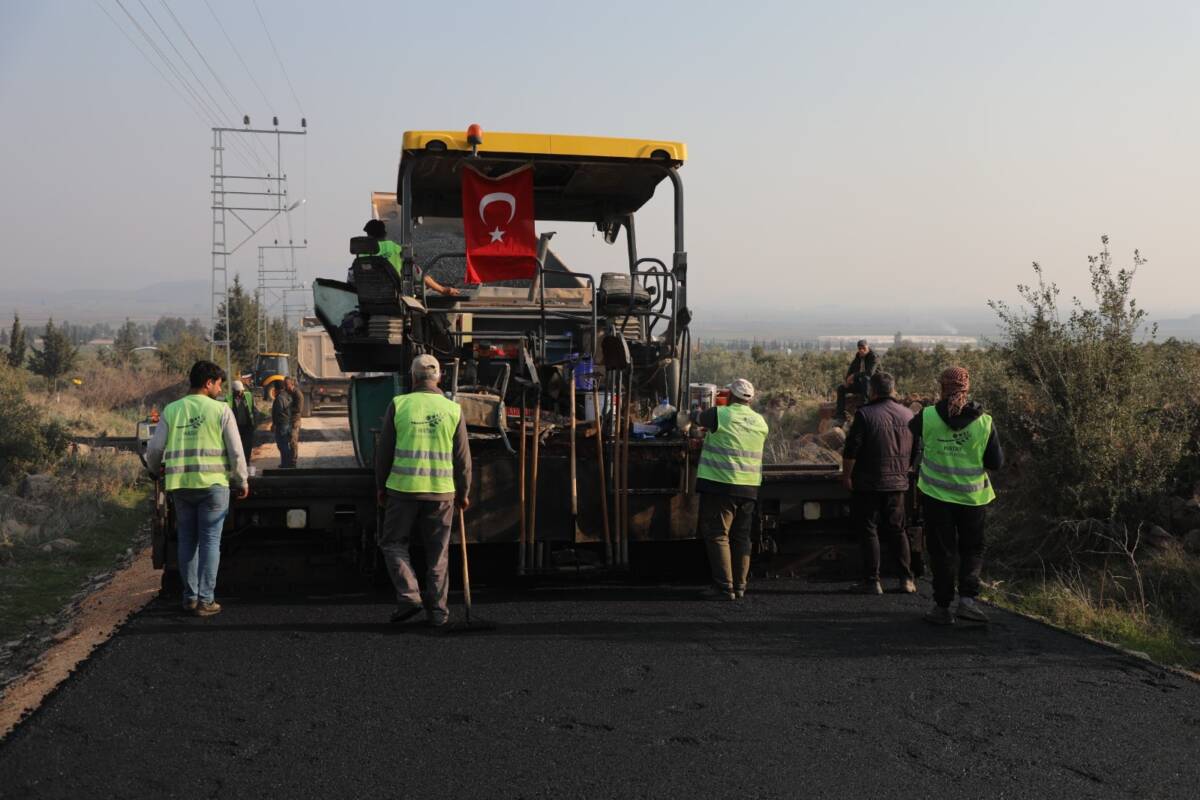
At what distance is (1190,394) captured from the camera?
1040cm

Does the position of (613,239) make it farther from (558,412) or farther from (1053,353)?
(1053,353)

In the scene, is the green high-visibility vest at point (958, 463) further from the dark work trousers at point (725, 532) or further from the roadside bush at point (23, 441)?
the roadside bush at point (23, 441)

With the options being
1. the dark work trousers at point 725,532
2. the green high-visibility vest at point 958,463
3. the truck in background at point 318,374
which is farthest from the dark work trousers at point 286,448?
the green high-visibility vest at point 958,463

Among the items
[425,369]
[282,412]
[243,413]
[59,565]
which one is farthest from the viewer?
[243,413]

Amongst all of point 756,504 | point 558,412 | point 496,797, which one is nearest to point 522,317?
point 558,412

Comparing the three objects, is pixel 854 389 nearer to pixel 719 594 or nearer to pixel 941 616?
pixel 719 594

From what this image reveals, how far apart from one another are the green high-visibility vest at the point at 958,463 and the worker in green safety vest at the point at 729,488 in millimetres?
1081

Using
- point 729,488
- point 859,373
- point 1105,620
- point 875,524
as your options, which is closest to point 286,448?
point 729,488

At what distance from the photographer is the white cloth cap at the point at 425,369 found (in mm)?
6891

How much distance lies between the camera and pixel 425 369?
689 centimetres

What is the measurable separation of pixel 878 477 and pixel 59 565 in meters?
7.34

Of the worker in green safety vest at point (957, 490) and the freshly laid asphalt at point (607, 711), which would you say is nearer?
the freshly laid asphalt at point (607, 711)

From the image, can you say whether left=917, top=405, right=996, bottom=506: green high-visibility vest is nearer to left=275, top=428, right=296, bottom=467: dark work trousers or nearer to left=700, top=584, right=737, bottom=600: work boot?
left=700, top=584, right=737, bottom=600: work boot

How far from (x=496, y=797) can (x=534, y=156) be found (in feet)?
15.8
